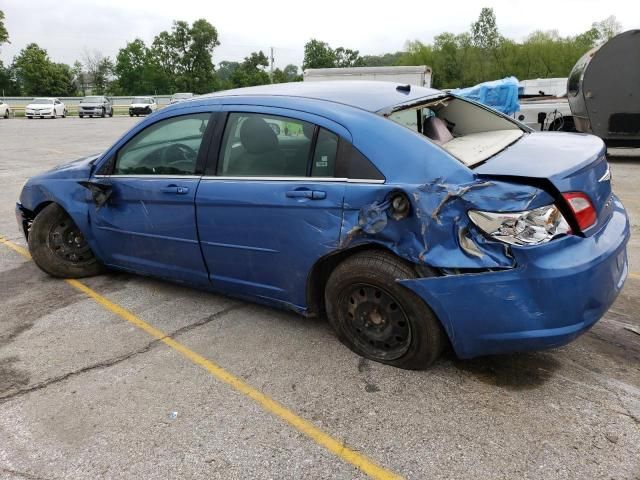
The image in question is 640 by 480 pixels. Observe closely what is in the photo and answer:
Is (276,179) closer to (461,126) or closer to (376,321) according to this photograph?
(376,321)

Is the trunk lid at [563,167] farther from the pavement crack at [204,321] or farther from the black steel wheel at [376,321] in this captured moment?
the pavement crack at [204,321]

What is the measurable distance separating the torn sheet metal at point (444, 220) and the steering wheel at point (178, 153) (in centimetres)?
141

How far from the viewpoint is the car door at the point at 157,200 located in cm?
361

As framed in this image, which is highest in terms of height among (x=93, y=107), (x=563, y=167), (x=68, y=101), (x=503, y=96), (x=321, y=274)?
(x=68, y=101)

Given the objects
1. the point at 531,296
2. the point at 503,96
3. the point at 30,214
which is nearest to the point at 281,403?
the point at 531,296

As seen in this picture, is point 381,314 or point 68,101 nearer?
point 381,314

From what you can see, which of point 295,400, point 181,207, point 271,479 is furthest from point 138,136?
point 271,479

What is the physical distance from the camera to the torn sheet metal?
8.29 ft

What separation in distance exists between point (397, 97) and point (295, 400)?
6.46 feet

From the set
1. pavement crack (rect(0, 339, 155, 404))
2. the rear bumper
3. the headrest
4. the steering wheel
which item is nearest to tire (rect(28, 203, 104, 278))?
the steering wheel

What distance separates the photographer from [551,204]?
254 cm

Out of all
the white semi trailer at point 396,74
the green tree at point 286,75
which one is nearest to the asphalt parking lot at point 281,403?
the white semi trailer at point 396,74

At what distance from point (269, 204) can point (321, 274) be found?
53 cm

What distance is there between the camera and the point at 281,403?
2779 mm
